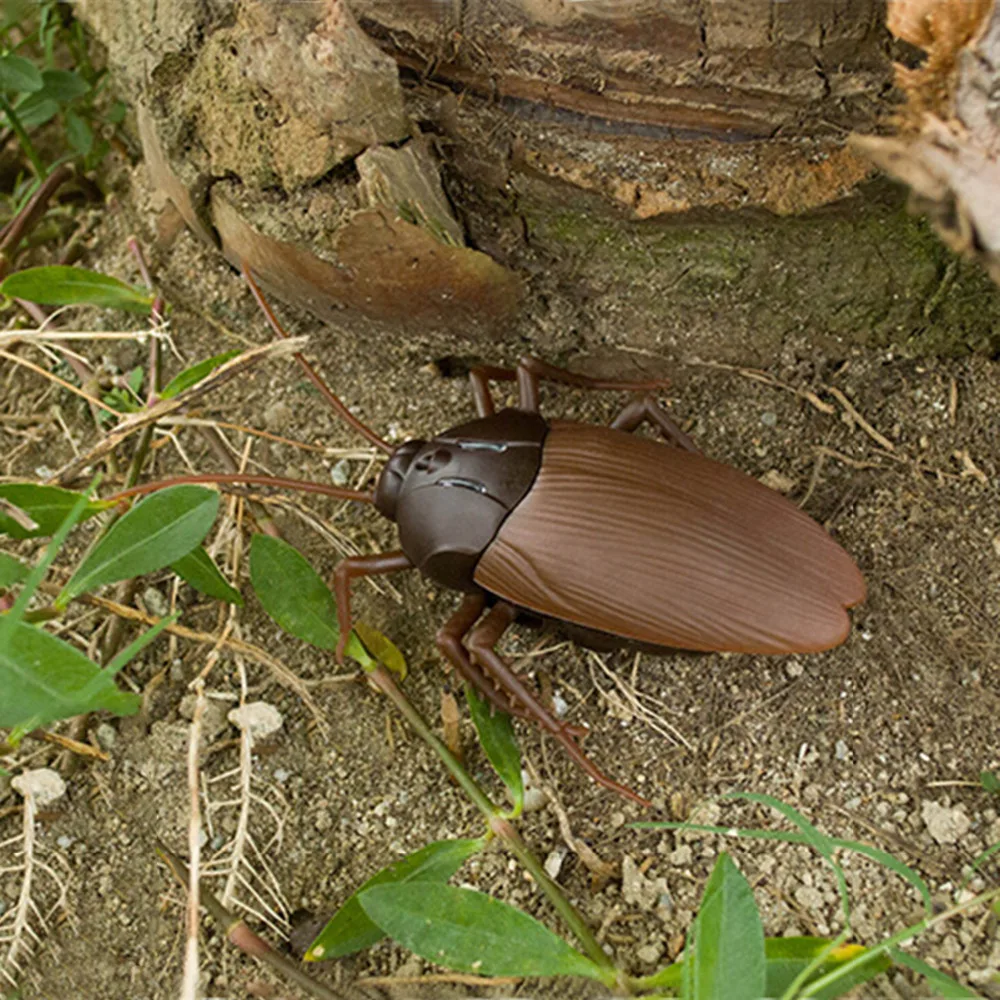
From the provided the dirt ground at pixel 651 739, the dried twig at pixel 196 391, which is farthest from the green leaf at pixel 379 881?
the dried twig at pixel 196 391

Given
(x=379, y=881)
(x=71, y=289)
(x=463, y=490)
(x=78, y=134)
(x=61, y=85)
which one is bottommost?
(x=379, y=881)

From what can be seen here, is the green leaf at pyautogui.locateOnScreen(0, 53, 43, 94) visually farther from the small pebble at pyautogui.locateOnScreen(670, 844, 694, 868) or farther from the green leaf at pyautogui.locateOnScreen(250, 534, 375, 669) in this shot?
the small pebble at pyautogui.locateOnScreen(670, 844, 694, 868)

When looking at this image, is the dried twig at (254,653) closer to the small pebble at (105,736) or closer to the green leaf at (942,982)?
the small pebble at (105,736)

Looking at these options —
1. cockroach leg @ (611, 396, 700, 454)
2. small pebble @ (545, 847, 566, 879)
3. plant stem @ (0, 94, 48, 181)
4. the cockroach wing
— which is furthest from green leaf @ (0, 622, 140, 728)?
plant stem @ (0, 94, 48, 181)

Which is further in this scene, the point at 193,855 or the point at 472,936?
the point at 193,855

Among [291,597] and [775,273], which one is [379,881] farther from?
[775,273]

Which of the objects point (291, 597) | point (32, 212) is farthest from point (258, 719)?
point (32, 212)

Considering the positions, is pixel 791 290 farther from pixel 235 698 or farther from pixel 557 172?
pixel 235 698
